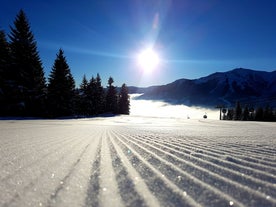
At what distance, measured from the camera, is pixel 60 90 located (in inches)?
1050

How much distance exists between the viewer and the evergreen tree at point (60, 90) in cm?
2600

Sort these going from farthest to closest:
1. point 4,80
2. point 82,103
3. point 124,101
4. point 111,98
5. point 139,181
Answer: point 124,101
point 111,98
point 82,103
point 4,80
point 139,181

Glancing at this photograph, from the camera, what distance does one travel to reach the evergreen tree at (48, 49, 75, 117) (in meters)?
26.0

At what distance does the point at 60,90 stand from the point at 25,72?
18.8 ft

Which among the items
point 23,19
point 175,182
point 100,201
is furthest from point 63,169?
point 23,19

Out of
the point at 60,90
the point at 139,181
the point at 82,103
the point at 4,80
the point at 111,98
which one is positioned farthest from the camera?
the point at 111,98

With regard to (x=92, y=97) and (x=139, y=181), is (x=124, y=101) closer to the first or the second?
(x=92, y=97)

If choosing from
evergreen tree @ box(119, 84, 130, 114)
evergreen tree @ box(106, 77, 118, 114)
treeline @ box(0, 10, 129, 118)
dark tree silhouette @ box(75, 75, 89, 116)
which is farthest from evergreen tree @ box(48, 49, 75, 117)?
evergreen tree @ box(119, 84, 130, 114)

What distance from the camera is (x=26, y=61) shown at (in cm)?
2189

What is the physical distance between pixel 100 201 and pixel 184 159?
113 centimetres

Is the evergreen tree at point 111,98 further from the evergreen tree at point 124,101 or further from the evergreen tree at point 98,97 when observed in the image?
the evergreen tree at point 98,97

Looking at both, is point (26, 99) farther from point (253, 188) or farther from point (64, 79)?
point (253, 188)

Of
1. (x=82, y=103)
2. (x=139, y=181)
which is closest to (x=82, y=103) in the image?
(x=82, y=103)

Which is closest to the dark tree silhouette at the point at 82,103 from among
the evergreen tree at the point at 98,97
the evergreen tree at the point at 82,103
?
the evergreen tree at the point at 82,103
